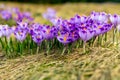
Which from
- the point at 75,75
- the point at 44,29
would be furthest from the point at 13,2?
the point at 75,75

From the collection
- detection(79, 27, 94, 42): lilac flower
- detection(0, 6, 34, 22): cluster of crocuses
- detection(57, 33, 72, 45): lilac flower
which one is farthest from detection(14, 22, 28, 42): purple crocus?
detection(0, 6, 34, 22): cluster of crocuses

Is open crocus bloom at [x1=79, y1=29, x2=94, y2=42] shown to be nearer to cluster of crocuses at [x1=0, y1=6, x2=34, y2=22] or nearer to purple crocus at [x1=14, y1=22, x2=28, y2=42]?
purple crocus at [x1=14, y1=22, x2=28, y2=42]

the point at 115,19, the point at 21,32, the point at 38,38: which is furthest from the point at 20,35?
the point at 115,19

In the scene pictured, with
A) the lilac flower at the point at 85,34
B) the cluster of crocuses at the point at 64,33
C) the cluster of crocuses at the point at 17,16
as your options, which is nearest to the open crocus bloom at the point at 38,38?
the cluster of crocuses at the point at 64,33

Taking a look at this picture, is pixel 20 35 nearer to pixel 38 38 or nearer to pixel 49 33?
pixel 38 38

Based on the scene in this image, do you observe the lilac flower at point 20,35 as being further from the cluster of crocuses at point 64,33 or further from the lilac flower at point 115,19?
the lilac flower at point 115,19

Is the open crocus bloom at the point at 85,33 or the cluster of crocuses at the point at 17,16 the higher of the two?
the open crocus bloom at the point at 85,33

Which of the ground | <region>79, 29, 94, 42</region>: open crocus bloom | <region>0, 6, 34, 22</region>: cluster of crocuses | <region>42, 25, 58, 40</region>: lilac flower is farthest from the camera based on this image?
<region>0, 6, 34, 22</region>: cluster of crocuses

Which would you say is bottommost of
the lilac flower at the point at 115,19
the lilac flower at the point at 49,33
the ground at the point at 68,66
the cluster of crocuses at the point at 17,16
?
the ground at the point at 68,66

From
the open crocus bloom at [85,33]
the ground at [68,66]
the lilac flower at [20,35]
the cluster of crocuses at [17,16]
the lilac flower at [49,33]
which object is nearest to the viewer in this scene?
the ground at [68,66]
